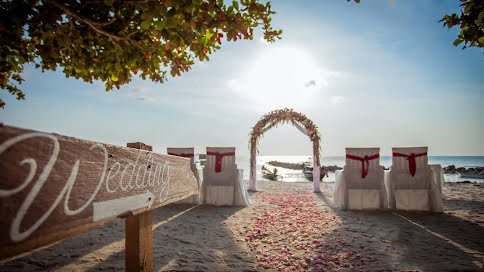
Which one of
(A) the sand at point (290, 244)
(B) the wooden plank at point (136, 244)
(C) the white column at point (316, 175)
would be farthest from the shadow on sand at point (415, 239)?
(C) the white column at point (316, 175)

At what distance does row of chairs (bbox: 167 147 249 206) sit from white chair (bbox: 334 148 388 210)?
268 cm

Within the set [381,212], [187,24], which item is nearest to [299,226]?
[381,212]

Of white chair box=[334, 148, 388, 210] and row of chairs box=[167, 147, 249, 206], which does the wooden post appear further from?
white chair box=[334, 148, 388, 210]

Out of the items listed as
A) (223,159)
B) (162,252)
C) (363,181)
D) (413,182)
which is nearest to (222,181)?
(223,159)

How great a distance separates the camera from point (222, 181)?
6090 mm

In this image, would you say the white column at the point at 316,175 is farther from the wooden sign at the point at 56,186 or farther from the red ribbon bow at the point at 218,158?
the wooden sign at the point at 56,186

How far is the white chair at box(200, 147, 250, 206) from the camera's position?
5969 mm

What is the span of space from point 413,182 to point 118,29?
6.48 metres

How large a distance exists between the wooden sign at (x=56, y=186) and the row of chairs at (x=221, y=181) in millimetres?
4865

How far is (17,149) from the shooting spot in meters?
0.61

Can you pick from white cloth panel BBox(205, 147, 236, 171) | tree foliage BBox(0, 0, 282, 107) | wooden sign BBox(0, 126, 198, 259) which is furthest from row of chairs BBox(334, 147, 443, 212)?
wooden sign BBox(0, 126, 198, 259)

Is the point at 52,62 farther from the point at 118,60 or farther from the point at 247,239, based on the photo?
the point at 247,239

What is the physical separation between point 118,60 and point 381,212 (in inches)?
→ 239

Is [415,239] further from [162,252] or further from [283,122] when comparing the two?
[283,122]
